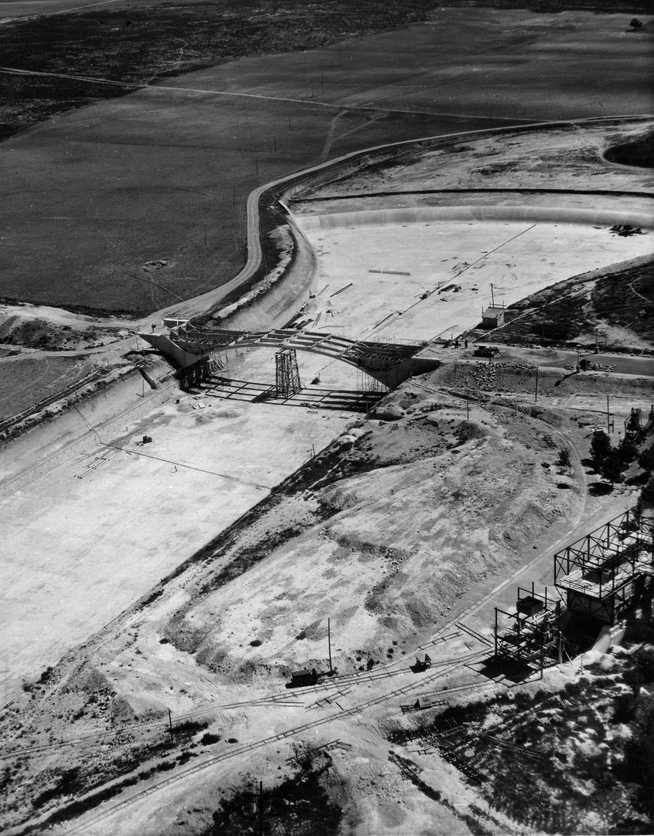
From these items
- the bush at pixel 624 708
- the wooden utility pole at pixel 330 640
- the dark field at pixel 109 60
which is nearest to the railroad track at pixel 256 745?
the wooden utility pole at pixel 330 640

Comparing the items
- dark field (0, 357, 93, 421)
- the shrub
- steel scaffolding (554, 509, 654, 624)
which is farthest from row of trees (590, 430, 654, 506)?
dark field (0, 357, 93, 421)

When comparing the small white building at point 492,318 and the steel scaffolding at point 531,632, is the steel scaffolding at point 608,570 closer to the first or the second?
the steel scaffolding at point 531,632

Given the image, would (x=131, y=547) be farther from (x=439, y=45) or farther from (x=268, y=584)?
(x=439, y=45)

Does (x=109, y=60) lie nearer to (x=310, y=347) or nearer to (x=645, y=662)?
(x=310, y=347)

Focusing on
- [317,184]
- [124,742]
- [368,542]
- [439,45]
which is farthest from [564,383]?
[439,45]

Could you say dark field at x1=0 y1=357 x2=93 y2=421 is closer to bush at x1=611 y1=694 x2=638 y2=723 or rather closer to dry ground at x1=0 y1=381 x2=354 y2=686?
dry ground at x1=0 y1=381 x2=354 y2=686
